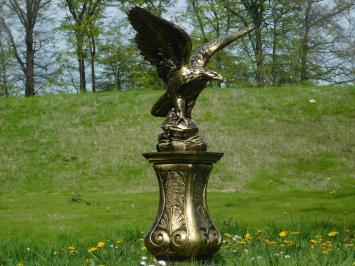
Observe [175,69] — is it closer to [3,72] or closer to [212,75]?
[212,75]

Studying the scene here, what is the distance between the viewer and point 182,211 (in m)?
5.40

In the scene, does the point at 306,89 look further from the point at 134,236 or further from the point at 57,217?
the point at 134,236

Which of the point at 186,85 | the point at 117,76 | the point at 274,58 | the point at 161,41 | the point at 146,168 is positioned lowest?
the point at 146,168

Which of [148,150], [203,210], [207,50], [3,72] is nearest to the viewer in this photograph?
[203,210]

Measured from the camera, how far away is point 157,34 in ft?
18.7

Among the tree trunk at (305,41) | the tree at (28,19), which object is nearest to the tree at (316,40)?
the tree trunk at (305,41)

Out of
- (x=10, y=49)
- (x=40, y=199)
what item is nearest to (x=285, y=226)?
(x=40, y=199)

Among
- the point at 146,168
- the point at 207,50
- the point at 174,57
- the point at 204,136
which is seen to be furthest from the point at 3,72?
the point at 174,57

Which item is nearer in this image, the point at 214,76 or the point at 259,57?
the point at 214,76

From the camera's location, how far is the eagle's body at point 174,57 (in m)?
5.59

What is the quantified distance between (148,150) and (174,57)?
1471 cm

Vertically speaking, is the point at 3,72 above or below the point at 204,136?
above

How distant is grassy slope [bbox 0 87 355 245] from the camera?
511 inches

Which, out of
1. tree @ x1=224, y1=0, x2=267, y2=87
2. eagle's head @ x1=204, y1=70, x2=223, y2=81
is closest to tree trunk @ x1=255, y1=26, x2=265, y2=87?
tree @ x1=224, y1=0, x2=267, y2=87
